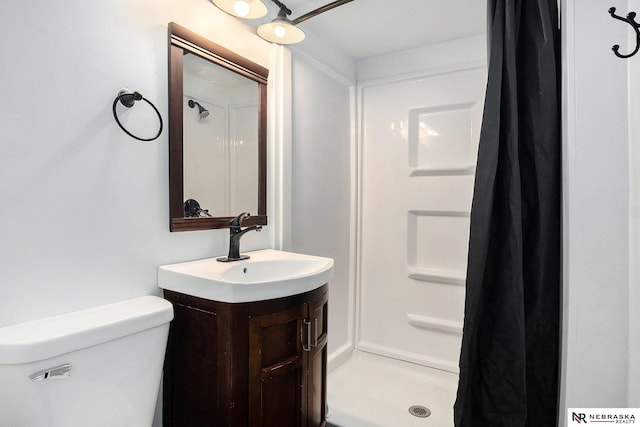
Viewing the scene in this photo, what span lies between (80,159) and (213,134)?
54 cm

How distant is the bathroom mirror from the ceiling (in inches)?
17.3

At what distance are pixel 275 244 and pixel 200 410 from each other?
0.85m

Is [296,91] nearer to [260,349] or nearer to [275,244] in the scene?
[275,244]

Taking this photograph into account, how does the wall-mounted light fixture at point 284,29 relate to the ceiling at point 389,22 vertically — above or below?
below

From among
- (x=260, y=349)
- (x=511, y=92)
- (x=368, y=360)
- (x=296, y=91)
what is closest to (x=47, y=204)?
(x=260, y=349)

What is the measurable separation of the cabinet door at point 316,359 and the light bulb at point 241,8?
3.92ft

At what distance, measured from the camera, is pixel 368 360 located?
95.7 inches

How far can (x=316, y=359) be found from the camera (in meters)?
1.34

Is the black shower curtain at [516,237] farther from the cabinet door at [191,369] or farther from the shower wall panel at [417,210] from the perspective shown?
the shower wall panel at [417,210]

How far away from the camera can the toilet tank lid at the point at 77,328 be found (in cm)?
79

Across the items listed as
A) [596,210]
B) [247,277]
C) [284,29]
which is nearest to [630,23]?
[596,210]

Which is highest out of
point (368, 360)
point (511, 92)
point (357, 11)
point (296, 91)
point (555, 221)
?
point (357, 11)

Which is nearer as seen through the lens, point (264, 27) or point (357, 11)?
point (264, 27)

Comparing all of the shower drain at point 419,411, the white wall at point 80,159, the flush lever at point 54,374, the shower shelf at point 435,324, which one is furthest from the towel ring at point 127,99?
the shower shelf at point 435,324
